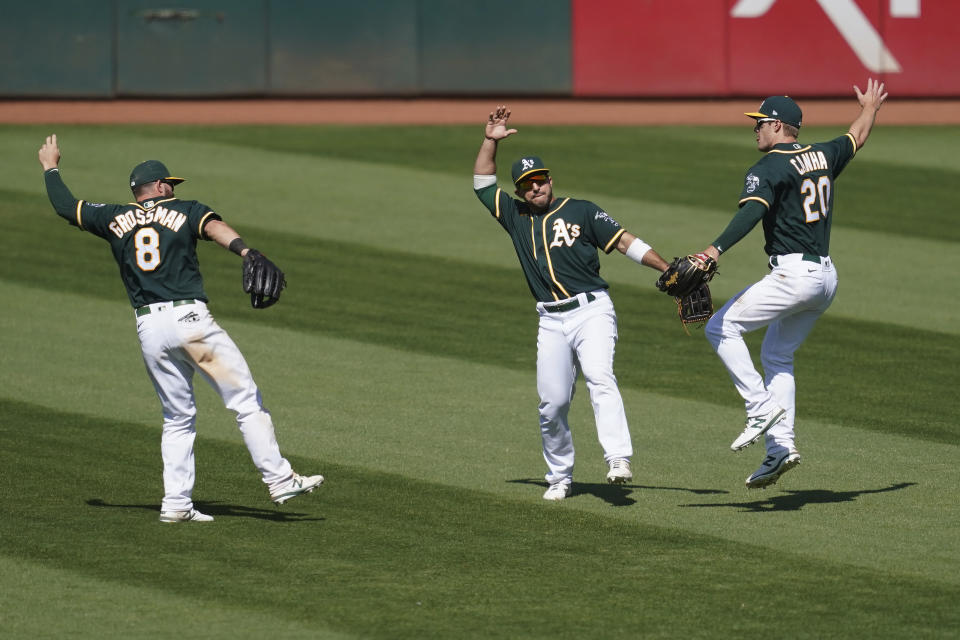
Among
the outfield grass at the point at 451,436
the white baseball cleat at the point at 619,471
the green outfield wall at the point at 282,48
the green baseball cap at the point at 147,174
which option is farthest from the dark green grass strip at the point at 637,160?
the green baseball cap at the point at 147,174

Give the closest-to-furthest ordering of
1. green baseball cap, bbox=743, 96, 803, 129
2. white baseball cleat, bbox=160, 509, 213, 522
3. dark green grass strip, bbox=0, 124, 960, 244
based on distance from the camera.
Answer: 1. white baseball cleat, bbox=160, 509, 213, 522
2. green baseball cap, bbox=743, 96, 803, 129
3. dark green grass strip, bbox=0, 124, 960, 244

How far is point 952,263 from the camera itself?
54.9ft

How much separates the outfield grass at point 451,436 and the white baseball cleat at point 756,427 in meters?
0.42

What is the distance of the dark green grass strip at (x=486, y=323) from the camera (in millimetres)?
11984

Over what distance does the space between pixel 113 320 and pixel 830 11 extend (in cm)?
1274

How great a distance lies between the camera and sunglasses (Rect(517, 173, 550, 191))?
9102 millimetres

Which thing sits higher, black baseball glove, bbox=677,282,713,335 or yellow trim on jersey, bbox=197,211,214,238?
yellow trim on jersey, bbox=197,211,214,238

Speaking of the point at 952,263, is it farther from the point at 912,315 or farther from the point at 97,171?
the point at 97,171

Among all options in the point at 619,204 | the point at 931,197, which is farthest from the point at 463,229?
the point at 931,197

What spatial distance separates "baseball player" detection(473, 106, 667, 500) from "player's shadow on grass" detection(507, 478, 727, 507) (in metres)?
0.22

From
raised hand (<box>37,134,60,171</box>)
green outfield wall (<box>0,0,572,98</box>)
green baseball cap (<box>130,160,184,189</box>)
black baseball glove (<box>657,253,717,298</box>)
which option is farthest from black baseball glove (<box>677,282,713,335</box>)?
green outfield wall (<box>0,0,572,98</box>)

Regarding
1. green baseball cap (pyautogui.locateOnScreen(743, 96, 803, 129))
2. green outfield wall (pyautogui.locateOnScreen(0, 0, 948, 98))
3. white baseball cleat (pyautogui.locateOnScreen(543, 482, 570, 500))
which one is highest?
green outfield wall (pyautogui.locateOnScreen(0, 0, 948, 98))

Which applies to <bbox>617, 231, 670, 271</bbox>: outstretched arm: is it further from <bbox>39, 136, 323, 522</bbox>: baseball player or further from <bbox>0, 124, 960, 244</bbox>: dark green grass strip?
<bbox>0, 124, 960, 244</bbox>: dark green grass strip

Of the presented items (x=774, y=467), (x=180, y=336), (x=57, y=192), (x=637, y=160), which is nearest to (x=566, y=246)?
(x=774, y=467)
